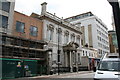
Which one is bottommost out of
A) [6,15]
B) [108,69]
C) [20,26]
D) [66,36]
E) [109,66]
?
[108,69]

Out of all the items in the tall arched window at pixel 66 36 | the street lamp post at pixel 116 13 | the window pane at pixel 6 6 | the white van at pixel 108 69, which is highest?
the window pane at pixel 6 6

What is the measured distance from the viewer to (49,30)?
31.0m

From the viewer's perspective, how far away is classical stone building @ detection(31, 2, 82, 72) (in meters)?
30.0

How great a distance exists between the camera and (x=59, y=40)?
33.7 meters

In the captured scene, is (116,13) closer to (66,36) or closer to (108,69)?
(108,69)

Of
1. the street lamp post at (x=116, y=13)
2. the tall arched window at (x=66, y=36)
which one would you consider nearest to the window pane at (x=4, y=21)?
the tall arched window at (x=66, y=36)

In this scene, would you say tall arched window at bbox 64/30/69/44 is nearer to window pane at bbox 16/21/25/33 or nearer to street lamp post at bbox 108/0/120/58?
window pane at bbox 16/21/25/33

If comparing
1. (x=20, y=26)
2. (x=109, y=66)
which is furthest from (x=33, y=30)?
(x=109, y=66)

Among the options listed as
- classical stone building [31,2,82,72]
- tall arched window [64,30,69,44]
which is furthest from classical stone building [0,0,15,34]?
tall arched window [64,30,69,44]

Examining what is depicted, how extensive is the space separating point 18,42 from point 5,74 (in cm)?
555

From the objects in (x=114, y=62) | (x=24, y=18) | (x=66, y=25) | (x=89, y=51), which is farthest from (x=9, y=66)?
(x=89, y=51)

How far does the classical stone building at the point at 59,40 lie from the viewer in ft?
98.3

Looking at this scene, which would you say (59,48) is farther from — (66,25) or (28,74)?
(28,74)

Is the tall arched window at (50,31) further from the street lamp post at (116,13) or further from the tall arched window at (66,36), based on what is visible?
the street lamp post at (116,13)
